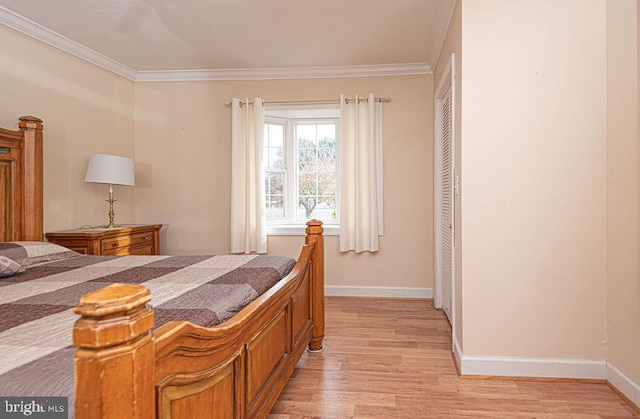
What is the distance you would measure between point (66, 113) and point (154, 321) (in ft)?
10.4

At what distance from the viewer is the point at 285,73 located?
14.3 ft

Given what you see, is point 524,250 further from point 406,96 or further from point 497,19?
point 406,96

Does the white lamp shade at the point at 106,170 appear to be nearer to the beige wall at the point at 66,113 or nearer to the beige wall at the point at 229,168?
the beige wall at the point at 66,113

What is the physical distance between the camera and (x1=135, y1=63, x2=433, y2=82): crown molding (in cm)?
422

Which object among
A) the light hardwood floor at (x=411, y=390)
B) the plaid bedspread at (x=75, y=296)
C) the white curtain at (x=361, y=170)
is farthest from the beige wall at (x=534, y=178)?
the white curtain at (x=361, y=170)

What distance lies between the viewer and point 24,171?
3.02 meters

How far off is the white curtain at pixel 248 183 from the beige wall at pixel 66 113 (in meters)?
1.19

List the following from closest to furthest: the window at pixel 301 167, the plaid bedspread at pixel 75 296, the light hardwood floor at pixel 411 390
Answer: the plaid bedspread at pixel 75 296
the light hardwood floor at pixel 411 390
the window at pixel 301 167

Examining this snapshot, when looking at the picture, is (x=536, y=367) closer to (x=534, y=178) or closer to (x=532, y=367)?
(x=532, y=367)

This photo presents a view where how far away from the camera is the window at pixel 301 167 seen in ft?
15.4

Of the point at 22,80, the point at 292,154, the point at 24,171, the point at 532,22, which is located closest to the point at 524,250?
the point at 532,22

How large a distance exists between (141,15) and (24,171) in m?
1.44

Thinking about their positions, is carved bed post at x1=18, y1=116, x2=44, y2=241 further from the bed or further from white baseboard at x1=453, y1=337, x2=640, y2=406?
white baseboard at x1=453, y1=337, x2=640, y2=406

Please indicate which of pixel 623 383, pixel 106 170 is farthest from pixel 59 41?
pixel 623 383
